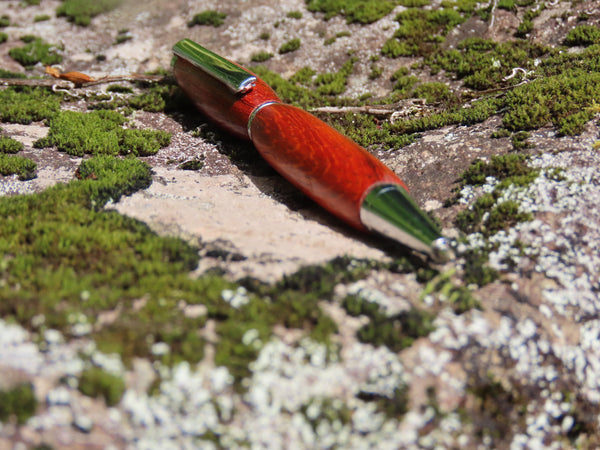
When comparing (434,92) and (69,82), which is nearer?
(434,92)

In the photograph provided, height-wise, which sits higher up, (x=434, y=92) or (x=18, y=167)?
(x=434, y=92)

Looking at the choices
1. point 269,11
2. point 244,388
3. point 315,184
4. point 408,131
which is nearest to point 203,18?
point 269,11

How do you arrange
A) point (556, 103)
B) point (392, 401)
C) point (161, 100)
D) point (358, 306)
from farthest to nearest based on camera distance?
point (161, 100), point (556, 103), point (358, 306), point (392, 401)

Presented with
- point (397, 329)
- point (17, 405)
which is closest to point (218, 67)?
point (397, 329)

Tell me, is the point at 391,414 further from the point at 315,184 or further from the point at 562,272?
the point at 315,184

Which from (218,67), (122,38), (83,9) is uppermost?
(83,9)

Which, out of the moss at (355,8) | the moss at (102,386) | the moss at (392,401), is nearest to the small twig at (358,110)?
the moss at (355,8)

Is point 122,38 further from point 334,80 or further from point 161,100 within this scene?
point 334,80
